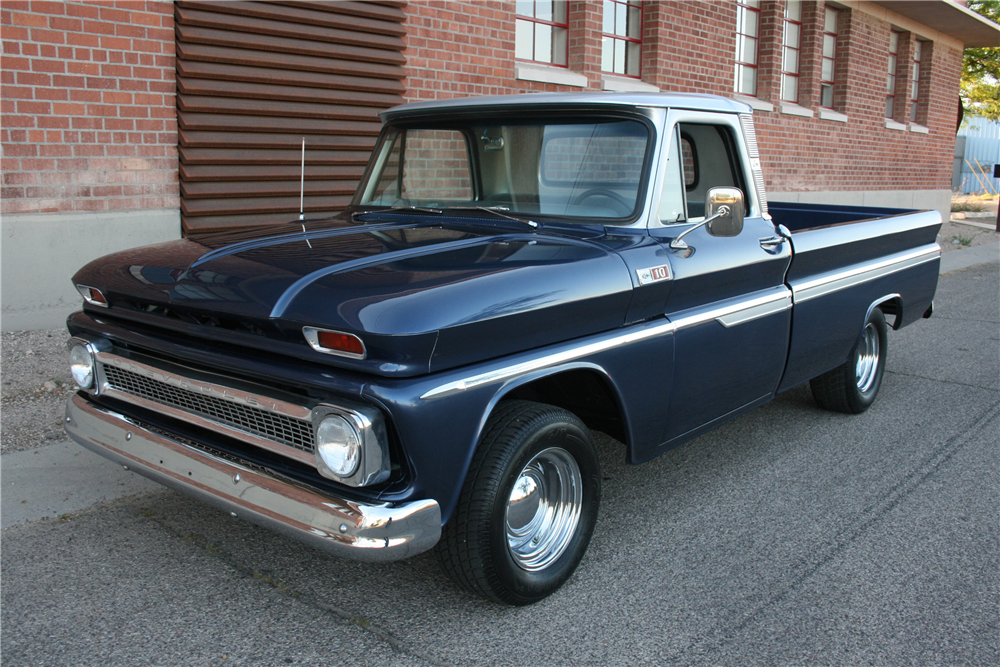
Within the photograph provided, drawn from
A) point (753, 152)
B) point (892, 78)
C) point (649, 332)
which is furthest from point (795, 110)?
point (649, 332)

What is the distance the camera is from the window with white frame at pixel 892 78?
673 inches

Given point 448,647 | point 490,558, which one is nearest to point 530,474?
point 490,558

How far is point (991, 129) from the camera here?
33719mm

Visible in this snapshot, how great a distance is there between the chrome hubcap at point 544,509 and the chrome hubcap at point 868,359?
288 cm

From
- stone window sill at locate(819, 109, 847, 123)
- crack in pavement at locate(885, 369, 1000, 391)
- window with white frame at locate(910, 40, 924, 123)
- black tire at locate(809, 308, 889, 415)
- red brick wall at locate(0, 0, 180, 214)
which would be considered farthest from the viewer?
window with white frame at locate(910, 40, 924, 123)

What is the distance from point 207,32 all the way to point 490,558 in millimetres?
5178

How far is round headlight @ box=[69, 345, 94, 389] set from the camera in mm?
3096

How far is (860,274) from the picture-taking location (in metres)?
4.63

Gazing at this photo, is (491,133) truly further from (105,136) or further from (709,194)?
(105,136)

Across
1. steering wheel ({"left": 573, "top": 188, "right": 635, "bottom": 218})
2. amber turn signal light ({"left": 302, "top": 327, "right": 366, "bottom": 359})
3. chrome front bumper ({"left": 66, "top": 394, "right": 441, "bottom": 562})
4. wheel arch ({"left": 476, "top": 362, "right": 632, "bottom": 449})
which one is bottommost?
chrome front bumper ({"left": 66, "top": 394, "right": 441, "bottom": 562})

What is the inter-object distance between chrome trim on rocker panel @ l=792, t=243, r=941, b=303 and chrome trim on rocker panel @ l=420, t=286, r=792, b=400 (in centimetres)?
21

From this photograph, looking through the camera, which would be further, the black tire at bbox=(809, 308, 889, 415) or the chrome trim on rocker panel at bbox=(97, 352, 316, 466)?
the black tire at bbox=(809, 308, 889, 415)

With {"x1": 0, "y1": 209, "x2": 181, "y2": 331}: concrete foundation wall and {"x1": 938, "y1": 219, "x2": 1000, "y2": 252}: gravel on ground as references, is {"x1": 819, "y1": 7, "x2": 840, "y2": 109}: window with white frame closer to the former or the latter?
{"x1": 938, "y1": 219, "x2": 1000, "y2": 252}: gravel on ground

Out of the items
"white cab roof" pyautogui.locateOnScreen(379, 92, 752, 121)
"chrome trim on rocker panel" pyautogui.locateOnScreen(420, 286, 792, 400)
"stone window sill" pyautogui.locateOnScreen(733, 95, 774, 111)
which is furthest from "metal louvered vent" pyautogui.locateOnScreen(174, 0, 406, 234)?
"stone window sill" pyautogui.locateOnScreen(733, 95, 774, 111)
